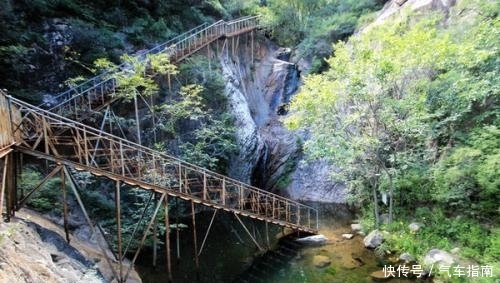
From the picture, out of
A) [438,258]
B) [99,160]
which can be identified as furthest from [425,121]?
[99,160]

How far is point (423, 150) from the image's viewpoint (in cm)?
1270

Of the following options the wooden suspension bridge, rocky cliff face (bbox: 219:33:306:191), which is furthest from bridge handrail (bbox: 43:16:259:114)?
rocky cliff face (bbox: 219:33:306:191)

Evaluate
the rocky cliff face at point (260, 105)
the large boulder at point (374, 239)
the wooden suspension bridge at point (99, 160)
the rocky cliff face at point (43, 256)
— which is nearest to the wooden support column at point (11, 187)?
the wooden suspension bridge at point (99, 160)

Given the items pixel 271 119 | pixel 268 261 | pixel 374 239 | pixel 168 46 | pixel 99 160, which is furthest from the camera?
pixel 271 119

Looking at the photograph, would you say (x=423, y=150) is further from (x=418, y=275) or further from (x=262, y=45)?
(x=262, y=45)

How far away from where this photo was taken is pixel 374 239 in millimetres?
12273

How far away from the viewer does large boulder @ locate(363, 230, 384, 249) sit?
12.1 metres

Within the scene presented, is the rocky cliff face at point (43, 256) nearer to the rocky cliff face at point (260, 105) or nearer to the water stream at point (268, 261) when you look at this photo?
the water stream at point (268, 261)

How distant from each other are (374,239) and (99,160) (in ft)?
34.6

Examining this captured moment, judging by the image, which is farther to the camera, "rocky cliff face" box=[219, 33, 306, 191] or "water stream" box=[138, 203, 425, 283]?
"rocky cliff face" box=[219, 33, 306, 191]

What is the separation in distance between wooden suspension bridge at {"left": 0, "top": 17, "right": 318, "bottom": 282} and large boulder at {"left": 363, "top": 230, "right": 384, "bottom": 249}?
2258 mm

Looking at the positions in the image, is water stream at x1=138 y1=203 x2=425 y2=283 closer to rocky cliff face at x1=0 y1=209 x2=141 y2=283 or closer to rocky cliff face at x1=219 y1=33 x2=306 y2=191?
rocky cliff face at x1=0 y1=209 x2=141 y2=283

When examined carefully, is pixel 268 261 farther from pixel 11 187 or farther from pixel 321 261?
pixel 11 187

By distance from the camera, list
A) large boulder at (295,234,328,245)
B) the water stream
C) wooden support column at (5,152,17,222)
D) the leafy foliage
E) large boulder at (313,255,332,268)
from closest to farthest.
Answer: wooden support column at (5,152,17,222) < the leafy foliage < the water stream < large boulder at (313,255,332,268) < large boulder at (295,234,328,245)
